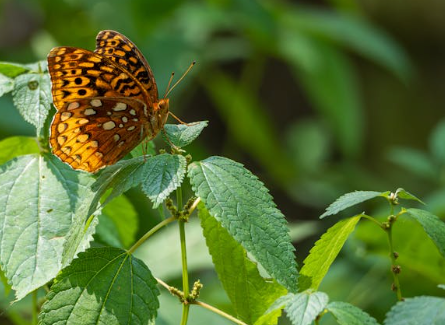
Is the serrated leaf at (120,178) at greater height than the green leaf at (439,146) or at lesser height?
lesser

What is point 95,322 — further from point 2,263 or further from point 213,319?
point 213,319

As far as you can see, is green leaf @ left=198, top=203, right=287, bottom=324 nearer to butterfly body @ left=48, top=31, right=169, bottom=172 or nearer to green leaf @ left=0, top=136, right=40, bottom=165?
butterfly body @ left=48, top=31, right=169, bottom=172

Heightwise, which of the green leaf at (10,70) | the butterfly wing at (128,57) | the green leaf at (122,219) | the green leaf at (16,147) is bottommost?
the green leaf at (122,219)

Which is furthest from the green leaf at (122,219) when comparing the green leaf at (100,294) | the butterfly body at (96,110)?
the green leaf at (100,294)

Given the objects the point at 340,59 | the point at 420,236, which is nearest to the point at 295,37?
the point at 340,59

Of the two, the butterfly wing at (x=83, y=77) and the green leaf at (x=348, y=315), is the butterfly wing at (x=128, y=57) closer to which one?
the butterfly wing at (x=83, y=77)

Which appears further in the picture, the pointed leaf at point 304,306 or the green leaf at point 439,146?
the green leaf at point 439,146
